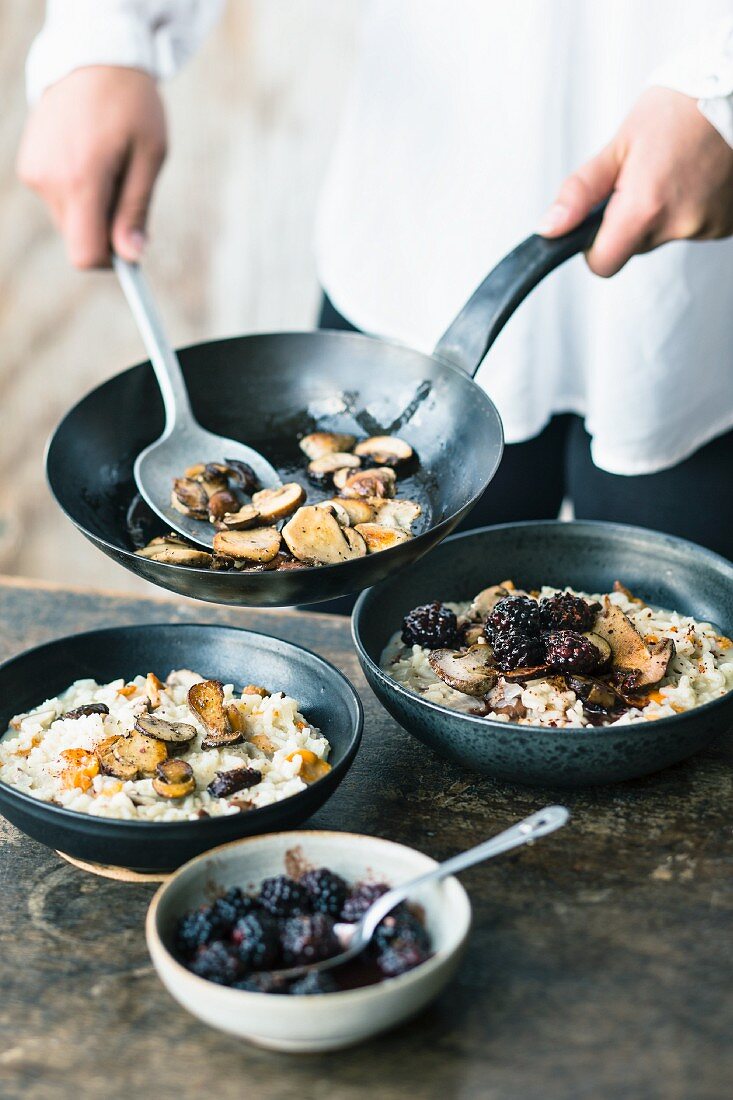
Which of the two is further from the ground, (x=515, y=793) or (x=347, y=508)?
(x=347, y=508)

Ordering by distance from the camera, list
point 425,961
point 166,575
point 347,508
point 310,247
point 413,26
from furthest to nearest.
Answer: point 310,247, point 413,26, point 347,508, point 166,575, point 425,961

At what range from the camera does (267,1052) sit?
0.93 metres

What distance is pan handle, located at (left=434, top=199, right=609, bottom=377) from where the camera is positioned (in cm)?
131

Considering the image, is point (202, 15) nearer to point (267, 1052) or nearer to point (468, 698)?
point (468, 698)

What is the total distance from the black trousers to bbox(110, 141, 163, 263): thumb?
1.54ft

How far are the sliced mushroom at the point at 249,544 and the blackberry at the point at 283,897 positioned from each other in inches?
13.1

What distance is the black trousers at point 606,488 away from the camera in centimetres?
183

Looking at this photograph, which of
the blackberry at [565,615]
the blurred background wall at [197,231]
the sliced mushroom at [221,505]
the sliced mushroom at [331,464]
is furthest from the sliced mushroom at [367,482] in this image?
the blurred background wall at [197,231]

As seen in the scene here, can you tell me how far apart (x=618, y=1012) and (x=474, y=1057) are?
0.13 m

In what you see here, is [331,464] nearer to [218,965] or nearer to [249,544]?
[249,544]

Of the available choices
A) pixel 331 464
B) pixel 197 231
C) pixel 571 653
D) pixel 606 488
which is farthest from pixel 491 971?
pixel 197 231

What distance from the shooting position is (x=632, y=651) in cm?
129

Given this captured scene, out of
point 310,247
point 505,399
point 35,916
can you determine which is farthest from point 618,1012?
point 310,247

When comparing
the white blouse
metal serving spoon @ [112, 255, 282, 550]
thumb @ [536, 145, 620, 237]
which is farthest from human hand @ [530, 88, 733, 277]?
metal serving spoon @ [112, 255, 282, 550]
